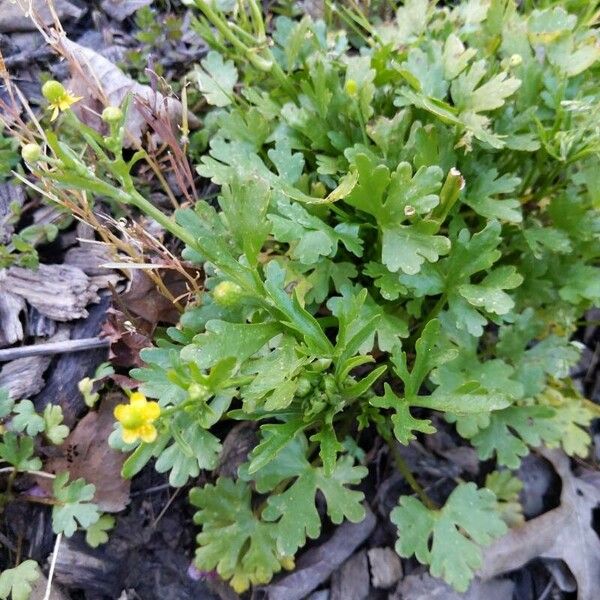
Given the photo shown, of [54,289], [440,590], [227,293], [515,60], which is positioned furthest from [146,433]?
[515,60]

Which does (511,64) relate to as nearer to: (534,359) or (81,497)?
(534,359)

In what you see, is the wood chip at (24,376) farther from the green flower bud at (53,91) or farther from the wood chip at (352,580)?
the wood chip at (352,580)

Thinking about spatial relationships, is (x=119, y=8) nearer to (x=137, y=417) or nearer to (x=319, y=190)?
(x=319, y=190)

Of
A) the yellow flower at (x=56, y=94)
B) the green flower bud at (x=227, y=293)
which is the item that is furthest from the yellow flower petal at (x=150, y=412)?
the yellow flower at (x=56, y=94)

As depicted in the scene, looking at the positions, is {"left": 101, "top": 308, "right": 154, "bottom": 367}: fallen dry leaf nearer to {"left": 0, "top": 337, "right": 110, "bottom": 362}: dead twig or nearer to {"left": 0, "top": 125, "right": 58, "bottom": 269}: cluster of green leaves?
{"left": 0, "top": 337, "right": 110, "bottom": 362}: dead twig

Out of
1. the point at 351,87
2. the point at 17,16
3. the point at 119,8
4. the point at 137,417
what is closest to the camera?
the point at 137,417

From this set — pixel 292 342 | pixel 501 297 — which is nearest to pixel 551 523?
pixel 501 297

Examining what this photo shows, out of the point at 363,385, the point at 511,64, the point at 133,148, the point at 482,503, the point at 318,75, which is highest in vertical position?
the point at 511,64
